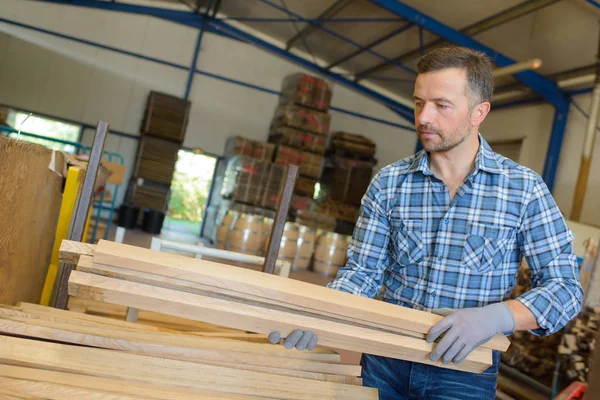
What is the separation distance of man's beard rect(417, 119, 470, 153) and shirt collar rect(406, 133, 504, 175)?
0.09m

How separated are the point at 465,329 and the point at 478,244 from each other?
39 centimetres

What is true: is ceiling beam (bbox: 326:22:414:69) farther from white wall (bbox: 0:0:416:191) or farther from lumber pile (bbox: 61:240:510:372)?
lumber pile (bbox: 61:240:510:372)

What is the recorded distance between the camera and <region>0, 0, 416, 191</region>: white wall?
1145 centimetres

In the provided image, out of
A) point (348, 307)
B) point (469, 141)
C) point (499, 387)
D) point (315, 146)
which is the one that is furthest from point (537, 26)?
point (348, 307)

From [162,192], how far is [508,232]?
10757 mm

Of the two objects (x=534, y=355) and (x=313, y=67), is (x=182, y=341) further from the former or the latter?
(x=313, y=67)

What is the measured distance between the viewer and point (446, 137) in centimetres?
195

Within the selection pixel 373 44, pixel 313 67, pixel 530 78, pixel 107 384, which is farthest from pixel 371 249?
pixel 313 67

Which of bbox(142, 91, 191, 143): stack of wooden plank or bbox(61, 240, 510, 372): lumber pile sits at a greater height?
bbox(142, 91, 191, 143): stack of wooden plank

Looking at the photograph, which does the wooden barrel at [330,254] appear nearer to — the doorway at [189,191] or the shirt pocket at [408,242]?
the doorway at [189,191]

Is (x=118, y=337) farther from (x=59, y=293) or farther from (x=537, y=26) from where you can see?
(x=537, y=26)

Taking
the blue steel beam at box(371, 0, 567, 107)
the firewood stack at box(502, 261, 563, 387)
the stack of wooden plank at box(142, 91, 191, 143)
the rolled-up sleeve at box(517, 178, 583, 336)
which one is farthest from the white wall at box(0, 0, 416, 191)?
the rolled-up sleeve at box(517, 178, 583, 336)

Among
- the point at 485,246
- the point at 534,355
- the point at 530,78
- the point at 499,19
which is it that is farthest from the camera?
the point at 530,78

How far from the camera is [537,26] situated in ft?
27.7
